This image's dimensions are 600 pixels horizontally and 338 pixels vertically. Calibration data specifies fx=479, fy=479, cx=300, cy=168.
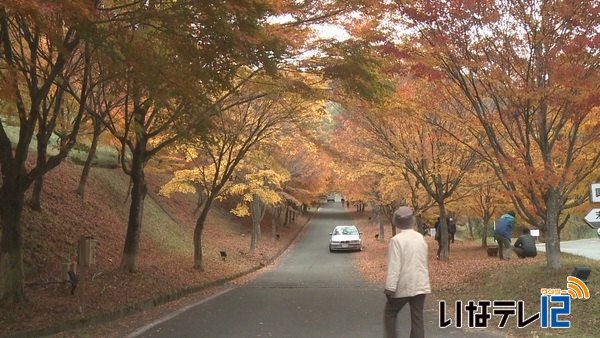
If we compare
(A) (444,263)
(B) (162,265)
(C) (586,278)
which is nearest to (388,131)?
(A) (444,263)

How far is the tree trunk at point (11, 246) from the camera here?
24.5 feet

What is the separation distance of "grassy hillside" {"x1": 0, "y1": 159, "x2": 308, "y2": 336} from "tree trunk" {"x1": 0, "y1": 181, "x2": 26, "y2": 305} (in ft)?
0.91

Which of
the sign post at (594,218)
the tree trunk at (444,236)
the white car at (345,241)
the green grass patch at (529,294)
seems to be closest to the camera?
the green grass patch at (529,294)

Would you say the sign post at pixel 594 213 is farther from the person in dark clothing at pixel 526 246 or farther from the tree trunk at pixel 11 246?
the tree trunk at pixel 11 246

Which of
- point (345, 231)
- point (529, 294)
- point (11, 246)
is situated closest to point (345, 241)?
point (345, 231)

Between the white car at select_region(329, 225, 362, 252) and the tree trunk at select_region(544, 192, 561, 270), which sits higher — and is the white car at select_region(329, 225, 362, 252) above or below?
below

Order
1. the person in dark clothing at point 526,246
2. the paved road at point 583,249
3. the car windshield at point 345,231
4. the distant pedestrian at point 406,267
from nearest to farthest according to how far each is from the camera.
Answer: the distant pedestrian at point 406,267
the person in dark clothing at point 526,246
the paved road at point 583,249
the car windshield at point 345,231

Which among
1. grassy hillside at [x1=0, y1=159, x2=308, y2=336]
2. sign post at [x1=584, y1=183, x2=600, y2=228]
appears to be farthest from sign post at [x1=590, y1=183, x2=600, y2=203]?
grassy hillside at [x1=0, y1=159, x2=308, y2=336]

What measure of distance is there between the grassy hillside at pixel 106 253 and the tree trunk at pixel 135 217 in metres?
0.35

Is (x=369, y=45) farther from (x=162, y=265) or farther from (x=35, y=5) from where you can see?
(x=162, y=265)
